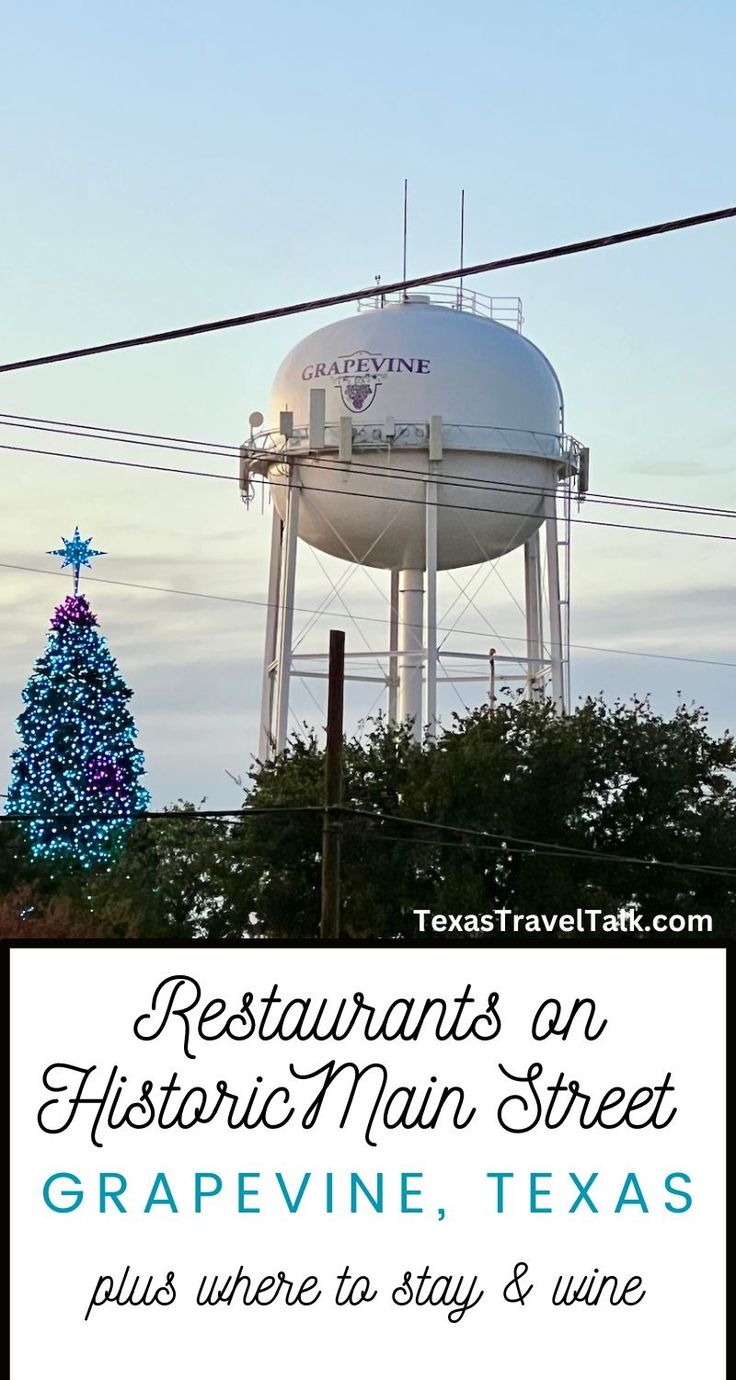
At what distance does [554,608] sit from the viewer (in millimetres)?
33906

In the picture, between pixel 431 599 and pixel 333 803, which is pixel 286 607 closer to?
pixel 431 599

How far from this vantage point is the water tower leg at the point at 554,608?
1336 inches

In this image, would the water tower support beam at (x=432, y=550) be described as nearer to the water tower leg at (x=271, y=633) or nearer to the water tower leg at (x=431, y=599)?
the water tower leg at (x=431, y=599)

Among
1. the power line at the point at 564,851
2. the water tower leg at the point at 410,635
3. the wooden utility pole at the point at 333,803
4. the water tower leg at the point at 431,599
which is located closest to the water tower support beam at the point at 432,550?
the water tower leg at the point at 431,599

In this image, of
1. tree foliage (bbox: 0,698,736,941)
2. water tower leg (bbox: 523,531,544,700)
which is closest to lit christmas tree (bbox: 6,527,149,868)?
tree foliage (bbox: 0,698,736,941)

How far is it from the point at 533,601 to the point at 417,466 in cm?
338

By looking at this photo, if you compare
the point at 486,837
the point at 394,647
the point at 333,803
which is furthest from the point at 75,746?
the point at 333,803

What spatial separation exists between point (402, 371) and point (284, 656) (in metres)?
5.12

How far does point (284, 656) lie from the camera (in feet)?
108
